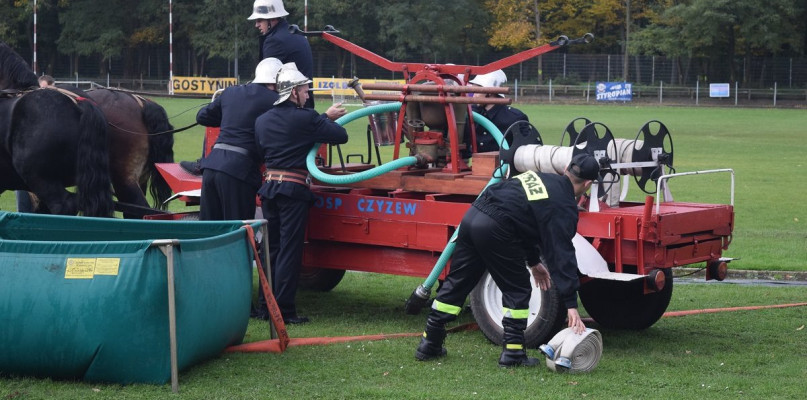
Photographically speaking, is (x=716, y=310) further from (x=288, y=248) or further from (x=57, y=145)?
(x=57, y=145)

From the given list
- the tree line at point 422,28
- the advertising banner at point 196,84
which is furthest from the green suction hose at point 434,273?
the tree line at point 422,28

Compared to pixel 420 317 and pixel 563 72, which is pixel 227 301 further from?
pixel 563 72

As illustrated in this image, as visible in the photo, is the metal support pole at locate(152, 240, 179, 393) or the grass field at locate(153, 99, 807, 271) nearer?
the metal support pole at locate(152, 240, 179, 393)

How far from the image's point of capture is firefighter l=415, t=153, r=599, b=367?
6898mm

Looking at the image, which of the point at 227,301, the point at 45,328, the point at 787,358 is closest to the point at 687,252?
the point at 787,358

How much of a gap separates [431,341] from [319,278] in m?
3.42

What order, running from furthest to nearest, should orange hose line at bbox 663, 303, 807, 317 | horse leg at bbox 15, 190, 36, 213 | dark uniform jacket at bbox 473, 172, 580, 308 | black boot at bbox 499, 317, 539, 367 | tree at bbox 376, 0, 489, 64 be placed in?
tree at bbox 376, 0, 489, 64, horse leg at bbox 15, 190, 36, 213, orange hose line at bbox 663, 303, 807, 317, black boot at bbox 499, 317, 539, 367, dark uniform jacket at bbox 473, 172, 580, 308

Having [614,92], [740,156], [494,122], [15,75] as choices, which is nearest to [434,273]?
[494,122]

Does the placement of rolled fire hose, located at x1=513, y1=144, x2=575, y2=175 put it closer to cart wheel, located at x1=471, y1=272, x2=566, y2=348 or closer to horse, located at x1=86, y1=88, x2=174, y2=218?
cart wheel, located at x1=471, y1=272, x2=566, y2=348

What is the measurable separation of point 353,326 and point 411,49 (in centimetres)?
5677

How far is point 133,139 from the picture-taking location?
11.2 meters

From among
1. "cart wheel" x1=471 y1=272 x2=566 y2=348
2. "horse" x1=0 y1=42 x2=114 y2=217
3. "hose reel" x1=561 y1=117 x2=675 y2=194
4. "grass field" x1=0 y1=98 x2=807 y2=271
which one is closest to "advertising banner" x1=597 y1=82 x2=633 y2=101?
"grass field" x1=0 y1=98 x2=807 y2=271

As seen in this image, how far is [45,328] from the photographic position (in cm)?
652

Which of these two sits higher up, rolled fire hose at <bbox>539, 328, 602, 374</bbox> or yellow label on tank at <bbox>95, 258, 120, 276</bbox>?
yellow label on tank at <bbox>95, 258, 120, 276</bbox>
